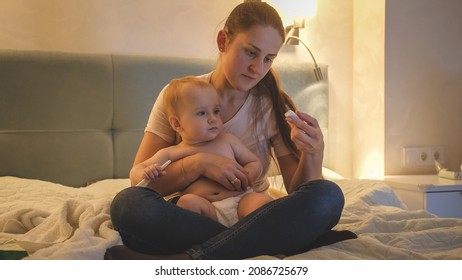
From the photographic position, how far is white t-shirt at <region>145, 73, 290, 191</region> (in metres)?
1.10

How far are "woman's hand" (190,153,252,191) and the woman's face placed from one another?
0.18 metres

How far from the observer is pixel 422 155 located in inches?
75.7

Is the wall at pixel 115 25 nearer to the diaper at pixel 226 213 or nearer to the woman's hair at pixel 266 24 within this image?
the woman's hair at pixel 266 24

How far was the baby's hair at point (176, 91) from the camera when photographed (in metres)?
1.02

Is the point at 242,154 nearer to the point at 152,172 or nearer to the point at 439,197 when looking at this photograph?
the point at 152,172

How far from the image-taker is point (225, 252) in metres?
0.81

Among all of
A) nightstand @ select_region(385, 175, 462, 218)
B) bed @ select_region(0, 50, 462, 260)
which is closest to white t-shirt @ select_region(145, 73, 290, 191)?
bed @ select_region(0, 50, 462, 260)

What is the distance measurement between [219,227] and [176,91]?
31cm

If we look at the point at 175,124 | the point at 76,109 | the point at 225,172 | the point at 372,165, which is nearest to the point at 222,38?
the point at 175,124

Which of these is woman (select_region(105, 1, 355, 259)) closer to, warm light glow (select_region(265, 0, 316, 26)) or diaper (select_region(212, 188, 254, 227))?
diaper (select_region(212, 188, 254, 227))

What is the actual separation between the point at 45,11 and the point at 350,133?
1.21m

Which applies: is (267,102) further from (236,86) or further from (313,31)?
(313,31)

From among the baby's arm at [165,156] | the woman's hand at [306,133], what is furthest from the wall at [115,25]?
the woman's hand at [306,133]

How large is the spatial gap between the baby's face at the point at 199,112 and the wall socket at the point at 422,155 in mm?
1129
